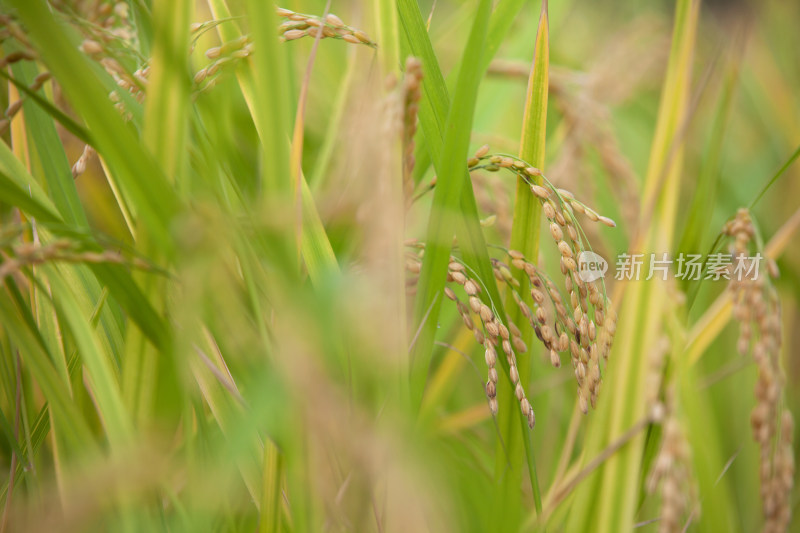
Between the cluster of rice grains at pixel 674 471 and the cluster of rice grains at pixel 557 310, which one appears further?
the cluster of rice grains at pixel 557 310

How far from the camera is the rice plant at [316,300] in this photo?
0.41 metres

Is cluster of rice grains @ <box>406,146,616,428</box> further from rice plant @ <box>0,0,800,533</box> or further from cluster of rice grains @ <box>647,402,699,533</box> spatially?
cluster of rice grains @ <box>647,402,699,533</box>

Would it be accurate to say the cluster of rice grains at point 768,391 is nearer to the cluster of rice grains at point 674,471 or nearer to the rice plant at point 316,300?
the rice plant at point 316,300

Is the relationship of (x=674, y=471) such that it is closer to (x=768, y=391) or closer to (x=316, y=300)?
(x=768, y=391)

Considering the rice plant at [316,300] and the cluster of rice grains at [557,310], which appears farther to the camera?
the cluster of rice grains at [557,310]

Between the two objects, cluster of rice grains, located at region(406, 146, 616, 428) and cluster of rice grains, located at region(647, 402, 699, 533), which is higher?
cluster of rice grains, located at region(406, 146, 616, 428)

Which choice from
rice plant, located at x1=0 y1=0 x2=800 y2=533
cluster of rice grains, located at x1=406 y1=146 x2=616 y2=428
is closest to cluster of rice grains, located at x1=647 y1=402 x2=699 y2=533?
rice plant, located at x1=0 y1=0 x2=800 y2=533

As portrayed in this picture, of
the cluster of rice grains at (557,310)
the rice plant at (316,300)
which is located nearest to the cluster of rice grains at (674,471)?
the rice plant at (316,300)

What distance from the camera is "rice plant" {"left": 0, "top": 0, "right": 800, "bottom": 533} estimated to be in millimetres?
406

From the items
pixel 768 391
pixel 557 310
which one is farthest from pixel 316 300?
pixel 768 391

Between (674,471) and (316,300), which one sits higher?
(316,300)

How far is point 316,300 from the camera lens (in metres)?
0.44

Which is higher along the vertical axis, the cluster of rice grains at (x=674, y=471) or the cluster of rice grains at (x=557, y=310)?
the cluster of rice grains at (x=557, y=310)

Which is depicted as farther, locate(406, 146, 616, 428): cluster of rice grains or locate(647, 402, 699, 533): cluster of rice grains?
locate(406, 146, 616, 428): cluster of rice grains
